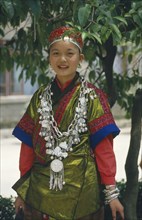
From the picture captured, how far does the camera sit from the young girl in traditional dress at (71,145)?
3.42m

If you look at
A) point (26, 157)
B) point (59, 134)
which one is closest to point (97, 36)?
point (59, 134)

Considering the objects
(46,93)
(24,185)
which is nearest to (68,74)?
(46,93)

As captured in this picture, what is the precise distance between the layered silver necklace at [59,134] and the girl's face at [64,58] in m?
0.13

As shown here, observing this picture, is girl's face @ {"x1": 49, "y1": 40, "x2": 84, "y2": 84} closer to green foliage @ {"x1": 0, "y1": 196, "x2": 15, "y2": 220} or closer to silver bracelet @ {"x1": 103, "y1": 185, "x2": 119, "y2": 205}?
silver bracelet @ {"x1": 103, "y1": 185, "x2": 119, "y2": 205}

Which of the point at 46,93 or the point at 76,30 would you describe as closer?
the point at 76,30

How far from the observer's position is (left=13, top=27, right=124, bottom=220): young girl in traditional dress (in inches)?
135

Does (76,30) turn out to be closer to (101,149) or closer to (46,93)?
(46,93)

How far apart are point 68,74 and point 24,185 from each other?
2.41 feet

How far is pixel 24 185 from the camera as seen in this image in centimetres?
362

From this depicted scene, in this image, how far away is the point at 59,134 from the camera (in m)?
3.44

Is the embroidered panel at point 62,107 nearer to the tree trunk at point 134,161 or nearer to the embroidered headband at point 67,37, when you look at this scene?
the embroidered headband at point 67,37

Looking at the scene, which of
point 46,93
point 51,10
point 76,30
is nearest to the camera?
point 76,30

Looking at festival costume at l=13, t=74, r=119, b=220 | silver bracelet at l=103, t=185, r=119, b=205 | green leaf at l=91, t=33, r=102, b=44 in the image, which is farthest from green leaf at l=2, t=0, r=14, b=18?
silver bracelet at l=103, t=185, r=119, b=205

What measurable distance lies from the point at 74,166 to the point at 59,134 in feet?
0.67
